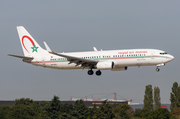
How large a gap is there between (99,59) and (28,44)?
766 inches

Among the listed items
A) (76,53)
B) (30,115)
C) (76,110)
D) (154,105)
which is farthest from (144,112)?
(76,53)

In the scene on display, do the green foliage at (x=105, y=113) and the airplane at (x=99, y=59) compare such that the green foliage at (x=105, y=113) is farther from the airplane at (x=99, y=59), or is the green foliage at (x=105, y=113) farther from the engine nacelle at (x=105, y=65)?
the engine nacelle at (x=105, y=65)

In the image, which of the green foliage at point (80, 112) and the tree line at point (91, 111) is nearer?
the tree line at point (91, 111)

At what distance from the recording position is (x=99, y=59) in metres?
62.8

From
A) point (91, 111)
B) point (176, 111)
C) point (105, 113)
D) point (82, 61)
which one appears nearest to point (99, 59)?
point (82, 61)

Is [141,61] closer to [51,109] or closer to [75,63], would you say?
[75,63]

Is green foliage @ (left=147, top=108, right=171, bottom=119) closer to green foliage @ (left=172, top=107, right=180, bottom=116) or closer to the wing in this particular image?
green foliage @ (left=172, top=107, right=180, bottom=116)

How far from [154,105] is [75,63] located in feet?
249

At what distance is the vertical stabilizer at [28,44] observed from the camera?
71.1 meters

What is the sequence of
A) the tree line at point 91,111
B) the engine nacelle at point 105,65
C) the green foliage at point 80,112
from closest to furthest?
the engine nacelle at point 105,65 < the tree line at point 91,111 < the green foliage at point 80,112

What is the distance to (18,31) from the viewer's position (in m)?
73.9

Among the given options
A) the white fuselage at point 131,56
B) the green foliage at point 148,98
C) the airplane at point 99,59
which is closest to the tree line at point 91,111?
the green foliage at point 148,98

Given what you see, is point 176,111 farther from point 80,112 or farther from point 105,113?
point 80,112

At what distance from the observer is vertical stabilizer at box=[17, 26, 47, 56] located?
7112 cm
